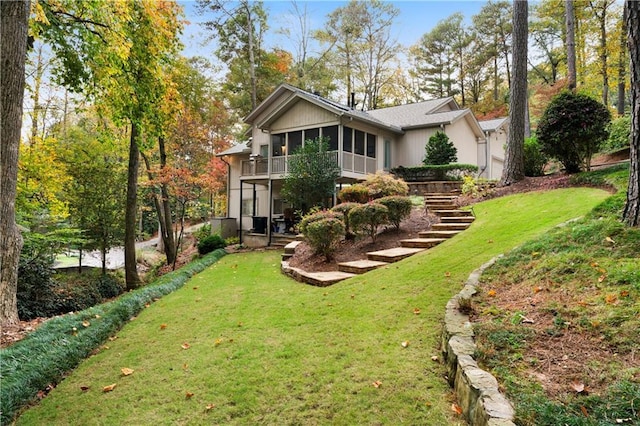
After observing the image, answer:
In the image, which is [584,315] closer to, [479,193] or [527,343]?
[527,343]

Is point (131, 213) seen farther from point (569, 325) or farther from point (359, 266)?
point (569, 325)

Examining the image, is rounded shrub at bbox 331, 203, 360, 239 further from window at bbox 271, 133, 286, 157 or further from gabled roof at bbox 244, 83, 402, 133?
window at bbox 271, 133, 286, 157

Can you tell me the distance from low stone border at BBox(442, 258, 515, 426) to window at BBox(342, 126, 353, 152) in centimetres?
A: 1194

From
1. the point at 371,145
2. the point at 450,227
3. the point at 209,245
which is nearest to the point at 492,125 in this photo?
the point at 371,145

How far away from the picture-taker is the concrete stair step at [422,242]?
736 cm

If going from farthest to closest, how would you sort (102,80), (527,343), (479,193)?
→ 1. (479,193)
2. (102,80)
3. (527,343)

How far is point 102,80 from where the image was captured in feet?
27.1

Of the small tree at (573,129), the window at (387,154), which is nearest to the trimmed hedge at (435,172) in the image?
the window at (387,154)

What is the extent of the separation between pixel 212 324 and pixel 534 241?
4477mm

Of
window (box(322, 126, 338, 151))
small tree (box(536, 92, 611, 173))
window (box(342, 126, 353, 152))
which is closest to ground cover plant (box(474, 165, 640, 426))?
small tree (box(536, 92, 611, 173))

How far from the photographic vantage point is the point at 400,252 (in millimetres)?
7215

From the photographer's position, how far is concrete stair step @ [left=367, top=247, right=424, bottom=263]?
22.8 feet

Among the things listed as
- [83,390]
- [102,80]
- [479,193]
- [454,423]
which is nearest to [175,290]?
[83,390]

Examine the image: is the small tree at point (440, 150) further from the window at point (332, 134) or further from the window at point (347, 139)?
the window at point (332, 134)
